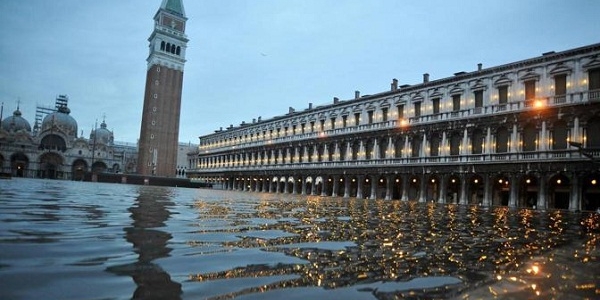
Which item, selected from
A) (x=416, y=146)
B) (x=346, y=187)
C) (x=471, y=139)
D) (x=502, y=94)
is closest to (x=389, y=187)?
(x=416, y=146)

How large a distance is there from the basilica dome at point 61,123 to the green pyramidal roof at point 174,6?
3750cm

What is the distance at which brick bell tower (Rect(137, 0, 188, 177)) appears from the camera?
85.9 metres

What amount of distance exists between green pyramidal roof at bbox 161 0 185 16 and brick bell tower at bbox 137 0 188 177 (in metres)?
6.58

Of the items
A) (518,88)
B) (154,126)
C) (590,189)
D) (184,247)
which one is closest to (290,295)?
(184,247)

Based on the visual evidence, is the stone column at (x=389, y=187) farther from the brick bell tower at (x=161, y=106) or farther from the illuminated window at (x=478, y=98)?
the brick bell tower at (x=161, y=106)

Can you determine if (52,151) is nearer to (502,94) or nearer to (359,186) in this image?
(359,186)

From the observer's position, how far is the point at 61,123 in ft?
344

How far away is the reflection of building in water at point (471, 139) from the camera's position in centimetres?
3238

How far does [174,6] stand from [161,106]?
2762 cm

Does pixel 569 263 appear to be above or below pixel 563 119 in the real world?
below

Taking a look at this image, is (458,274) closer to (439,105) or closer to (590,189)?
(590,189)

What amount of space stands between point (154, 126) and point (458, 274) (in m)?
88.1

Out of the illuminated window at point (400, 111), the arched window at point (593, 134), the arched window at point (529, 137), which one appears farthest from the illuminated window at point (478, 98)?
the arched window at point (593, 134)

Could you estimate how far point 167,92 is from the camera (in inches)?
3447
